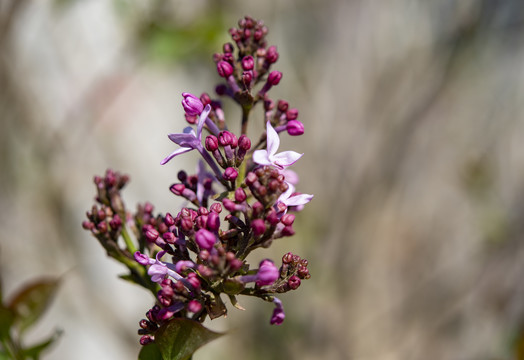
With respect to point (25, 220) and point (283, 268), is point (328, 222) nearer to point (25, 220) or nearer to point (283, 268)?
point (25, 220)

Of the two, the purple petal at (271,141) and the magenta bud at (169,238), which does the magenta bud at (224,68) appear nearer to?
the purple petal at (271,141)

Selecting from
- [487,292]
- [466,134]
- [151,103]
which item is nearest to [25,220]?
[151,103]

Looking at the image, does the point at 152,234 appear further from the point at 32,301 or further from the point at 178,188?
the point at 32,301

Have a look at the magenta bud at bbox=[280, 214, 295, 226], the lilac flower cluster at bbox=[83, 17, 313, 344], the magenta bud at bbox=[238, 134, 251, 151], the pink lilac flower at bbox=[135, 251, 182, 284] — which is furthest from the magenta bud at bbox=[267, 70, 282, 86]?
the pink lilac flower at bbox=[135, 251, 182, 284]

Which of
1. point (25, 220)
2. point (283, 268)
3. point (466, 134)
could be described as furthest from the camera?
point (466, 134)

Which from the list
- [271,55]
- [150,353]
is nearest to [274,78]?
[271,55]

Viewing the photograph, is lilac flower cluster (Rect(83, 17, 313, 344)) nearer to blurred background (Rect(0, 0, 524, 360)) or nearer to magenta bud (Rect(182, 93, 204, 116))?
magenta bud (Rect(182, 93, 204, 116))

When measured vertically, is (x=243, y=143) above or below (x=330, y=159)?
below
